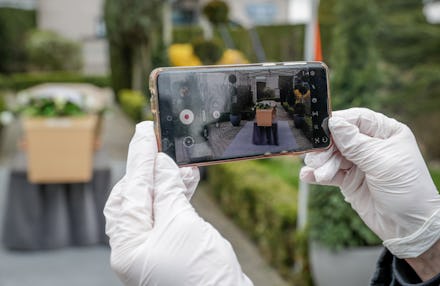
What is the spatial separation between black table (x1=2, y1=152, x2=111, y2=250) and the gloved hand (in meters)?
3.62

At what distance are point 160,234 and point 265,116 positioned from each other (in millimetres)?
260

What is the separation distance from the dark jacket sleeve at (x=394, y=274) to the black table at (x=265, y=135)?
0.34 metres

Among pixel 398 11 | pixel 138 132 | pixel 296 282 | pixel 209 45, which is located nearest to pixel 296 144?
pixel 138 132

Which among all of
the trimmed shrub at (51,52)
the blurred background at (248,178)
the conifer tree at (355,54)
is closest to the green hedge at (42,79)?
A: the trimmed shrub at (51,52)

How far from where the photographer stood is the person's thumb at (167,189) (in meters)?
0.88

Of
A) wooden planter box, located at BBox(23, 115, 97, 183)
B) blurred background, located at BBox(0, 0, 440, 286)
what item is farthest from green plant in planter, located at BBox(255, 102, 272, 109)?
wooden planter box, located at BBox(23, 115, 97, 183)

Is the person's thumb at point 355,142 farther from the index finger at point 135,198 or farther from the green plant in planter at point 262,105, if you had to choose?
the index finger at point 135,198

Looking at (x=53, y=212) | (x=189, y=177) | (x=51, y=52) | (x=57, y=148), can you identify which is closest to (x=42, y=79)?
(x=51, y=52)

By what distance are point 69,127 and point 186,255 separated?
11.2 ft

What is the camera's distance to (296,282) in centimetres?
334

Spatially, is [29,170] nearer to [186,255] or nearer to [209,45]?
[209,45]

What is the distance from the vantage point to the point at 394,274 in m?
1.08

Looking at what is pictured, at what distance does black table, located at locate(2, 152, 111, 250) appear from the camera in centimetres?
435

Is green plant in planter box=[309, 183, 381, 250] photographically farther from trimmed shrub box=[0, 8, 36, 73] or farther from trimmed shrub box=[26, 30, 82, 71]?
trimmed shrub box=[0, 8, 36, 73]
